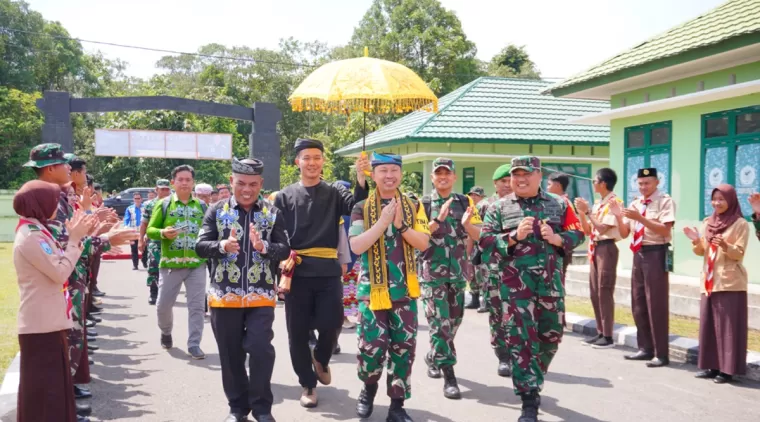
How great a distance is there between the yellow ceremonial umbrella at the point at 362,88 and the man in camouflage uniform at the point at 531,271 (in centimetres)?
133

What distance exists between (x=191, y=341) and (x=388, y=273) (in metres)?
3.47

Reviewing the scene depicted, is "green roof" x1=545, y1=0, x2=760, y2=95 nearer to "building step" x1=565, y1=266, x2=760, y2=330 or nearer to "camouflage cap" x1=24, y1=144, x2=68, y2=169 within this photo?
"building step" x1=565, y1=266, x2=760, y2=330

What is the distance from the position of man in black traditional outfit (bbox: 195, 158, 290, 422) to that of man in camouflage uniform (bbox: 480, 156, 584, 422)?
1.86 m

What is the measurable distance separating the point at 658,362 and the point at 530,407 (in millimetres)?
2841

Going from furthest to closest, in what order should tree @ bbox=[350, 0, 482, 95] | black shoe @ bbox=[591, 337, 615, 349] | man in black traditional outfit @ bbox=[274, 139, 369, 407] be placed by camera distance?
tree @ bbox=[350, 0, 482, 95] → black shoe @ bbox=[591, 337, 615, 349] → man in black traditional outfit @ bbox=[274, 139, 369, 407]

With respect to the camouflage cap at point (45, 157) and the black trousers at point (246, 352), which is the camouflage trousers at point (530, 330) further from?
the camouflage cap at point (45, 157)

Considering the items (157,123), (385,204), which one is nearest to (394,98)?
(385,204)

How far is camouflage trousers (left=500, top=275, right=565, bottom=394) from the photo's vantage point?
5.25 metres

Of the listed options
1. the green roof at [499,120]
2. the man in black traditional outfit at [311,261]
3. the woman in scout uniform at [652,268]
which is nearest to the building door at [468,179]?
the green roof at [499,120]

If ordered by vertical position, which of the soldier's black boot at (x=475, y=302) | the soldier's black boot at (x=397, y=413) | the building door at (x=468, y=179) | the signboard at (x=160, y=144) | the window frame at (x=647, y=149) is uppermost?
the signboard at (x=160, y=144)

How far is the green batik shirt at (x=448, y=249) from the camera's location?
6.35m

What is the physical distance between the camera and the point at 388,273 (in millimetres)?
5242

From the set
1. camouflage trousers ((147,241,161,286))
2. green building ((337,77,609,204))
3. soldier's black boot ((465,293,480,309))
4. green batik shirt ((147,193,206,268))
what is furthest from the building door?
green batik shirt ((147,193,206,268))

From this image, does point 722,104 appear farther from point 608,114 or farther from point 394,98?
point 394,98
